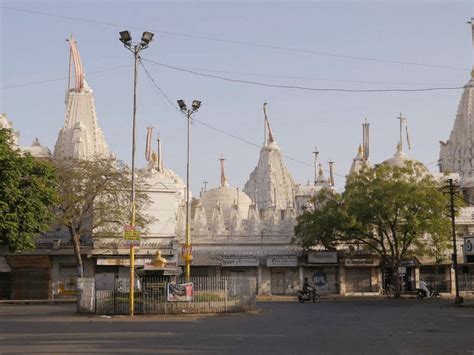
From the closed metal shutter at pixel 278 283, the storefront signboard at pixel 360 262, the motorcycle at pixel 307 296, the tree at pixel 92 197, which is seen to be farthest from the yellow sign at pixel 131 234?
the storefront signboard at pixel 360 262

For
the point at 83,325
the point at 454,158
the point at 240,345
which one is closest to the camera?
the point at 240,345

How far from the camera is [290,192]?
303 ft

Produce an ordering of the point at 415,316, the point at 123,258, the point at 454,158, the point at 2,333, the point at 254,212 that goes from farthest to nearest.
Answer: the point at 454,158, the point at 254,212, the point at 123,258, the point at 415,316, the point at 2,333

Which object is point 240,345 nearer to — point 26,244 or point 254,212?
point 26,244

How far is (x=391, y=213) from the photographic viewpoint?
46500 mm

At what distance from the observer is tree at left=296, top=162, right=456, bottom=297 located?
4625 centimetres

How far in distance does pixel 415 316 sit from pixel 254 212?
31.3 metres

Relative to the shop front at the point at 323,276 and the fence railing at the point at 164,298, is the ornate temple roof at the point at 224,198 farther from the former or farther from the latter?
the fence railing at the point at 164,298

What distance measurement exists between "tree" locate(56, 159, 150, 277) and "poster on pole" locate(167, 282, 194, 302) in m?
16.6

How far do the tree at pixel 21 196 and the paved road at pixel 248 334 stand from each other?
8788mm

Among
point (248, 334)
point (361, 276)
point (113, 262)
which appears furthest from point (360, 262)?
point (248, 334)

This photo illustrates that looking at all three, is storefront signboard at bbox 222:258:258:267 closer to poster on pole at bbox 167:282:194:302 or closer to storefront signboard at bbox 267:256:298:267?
storefront signboard at bbox 267:256:298:267

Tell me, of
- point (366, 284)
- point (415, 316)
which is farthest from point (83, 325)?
point (366, 284)

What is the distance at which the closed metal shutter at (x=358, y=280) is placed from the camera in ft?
177
